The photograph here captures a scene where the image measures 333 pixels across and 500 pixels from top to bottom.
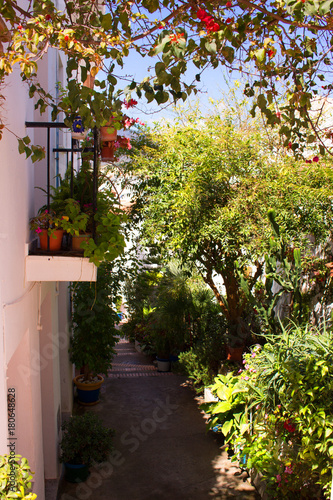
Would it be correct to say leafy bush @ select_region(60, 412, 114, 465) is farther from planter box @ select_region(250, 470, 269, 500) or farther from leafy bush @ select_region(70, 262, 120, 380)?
planter box @ select_region(250, 470, 269, 500)

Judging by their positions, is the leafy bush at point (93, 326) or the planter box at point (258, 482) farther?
the leafy bush at point (93, 326)

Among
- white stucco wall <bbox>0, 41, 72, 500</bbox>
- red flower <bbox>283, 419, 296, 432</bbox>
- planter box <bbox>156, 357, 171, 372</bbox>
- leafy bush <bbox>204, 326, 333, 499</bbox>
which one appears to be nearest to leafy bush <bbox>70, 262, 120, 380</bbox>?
white stucco wall <bbox>0, 41, 72, 500</bbox>

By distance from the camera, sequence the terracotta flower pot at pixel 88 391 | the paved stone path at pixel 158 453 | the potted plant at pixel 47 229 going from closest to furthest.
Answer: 1. the potted plant at pixel 47 229
2. the paved stone path at pixel 158 453
3. the terracotta flower pot at pixel 88 391

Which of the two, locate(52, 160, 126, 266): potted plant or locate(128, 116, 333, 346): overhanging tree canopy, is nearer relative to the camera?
locate(52, 160, 126, 266): potted plant

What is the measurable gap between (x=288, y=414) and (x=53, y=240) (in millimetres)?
2837

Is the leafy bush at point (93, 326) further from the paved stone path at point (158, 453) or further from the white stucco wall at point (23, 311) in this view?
the white stucco wall at point (23, 311)

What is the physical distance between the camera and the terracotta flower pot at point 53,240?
3.87 m

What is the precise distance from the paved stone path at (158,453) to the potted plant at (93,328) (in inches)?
36.9

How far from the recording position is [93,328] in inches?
300

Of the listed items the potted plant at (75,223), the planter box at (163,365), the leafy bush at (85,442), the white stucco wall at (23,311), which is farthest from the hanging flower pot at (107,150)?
the planter box at (163,365)

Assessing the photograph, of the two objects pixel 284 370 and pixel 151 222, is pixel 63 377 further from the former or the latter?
pixel 284 370

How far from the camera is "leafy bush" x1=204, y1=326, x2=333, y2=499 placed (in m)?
4.10

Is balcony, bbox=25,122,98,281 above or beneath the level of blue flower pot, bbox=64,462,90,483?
above

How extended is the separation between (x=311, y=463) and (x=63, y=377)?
4.51 metres
